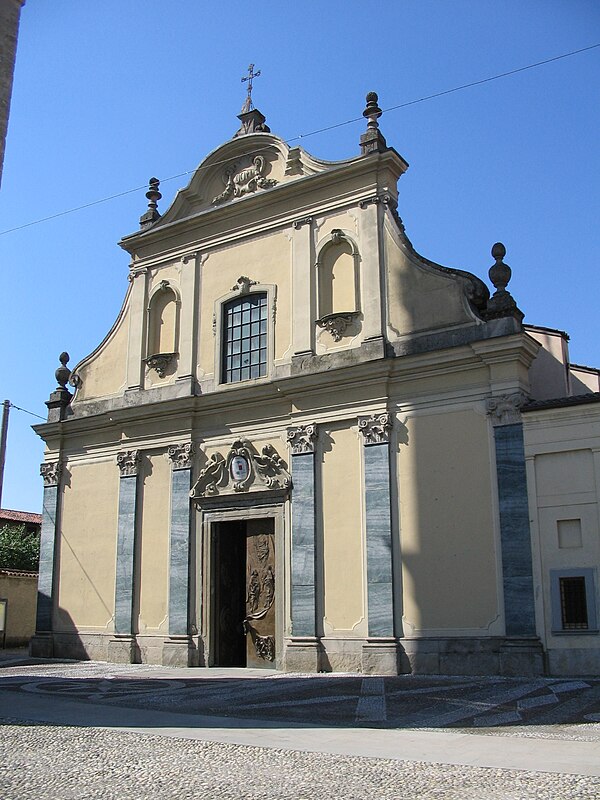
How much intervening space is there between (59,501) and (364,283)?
950 cm

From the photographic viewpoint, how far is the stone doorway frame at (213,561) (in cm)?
1598

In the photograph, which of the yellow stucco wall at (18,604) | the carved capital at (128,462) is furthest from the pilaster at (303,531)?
the yellow stucco wall at (18,604)

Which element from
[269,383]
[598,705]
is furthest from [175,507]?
[598,705]

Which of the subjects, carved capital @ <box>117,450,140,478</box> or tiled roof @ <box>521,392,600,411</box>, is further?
carved capital @ <box>117,450,140,478</box>

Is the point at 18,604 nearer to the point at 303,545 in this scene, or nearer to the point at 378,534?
the point at 303,545

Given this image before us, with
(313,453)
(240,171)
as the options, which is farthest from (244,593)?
(240,171)

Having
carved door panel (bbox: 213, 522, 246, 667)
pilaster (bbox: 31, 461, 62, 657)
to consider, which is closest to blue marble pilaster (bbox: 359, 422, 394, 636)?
carved door panel (bbox: 213, 522, 246, 667)

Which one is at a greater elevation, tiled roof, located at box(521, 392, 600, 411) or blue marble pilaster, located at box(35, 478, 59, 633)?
tiled roof, located at box(521, 392, 600, 411)

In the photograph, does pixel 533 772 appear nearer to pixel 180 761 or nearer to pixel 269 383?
pixel 180 761

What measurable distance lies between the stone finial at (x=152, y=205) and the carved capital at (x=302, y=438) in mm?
7262

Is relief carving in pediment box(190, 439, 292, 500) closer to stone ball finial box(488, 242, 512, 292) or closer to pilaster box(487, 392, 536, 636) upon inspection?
pilaster box(487, 392, 536, 636)

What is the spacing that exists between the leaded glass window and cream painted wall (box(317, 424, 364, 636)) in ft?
8.33

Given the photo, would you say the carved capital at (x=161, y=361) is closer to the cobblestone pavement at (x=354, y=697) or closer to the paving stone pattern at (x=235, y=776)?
A: the cobblestone pavement at (x=354, y=697)

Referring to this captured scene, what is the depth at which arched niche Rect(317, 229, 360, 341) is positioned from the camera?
53.8 ft
